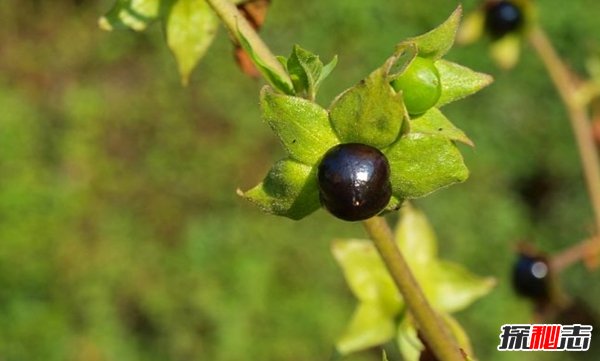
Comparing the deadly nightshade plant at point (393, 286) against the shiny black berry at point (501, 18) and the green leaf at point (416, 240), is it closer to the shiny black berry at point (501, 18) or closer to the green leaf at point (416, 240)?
the green leaf at point (416, 240)

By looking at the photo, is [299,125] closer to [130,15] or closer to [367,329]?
[130,15]

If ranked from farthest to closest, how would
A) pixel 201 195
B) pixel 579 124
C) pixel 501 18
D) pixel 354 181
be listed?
1. pixel 201 195
2. pixel 501 18
3. pixel 579 124
4. pixel 354 181

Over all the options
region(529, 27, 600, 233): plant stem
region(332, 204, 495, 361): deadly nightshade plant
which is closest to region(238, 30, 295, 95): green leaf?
region(332, 204, 495, 361): deadly nightshade plant

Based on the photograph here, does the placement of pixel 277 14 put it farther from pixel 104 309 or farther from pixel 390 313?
pixel 390 313

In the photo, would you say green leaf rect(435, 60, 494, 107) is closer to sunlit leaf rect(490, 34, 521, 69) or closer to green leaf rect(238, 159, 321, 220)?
green leaf rect(238, 159, 321, 220)

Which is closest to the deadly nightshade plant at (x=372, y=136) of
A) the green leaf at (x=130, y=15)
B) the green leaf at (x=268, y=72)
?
the green leaf at (x=268, y=72)

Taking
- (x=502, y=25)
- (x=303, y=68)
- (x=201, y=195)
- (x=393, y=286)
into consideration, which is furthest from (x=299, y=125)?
(x=201, y=195)
